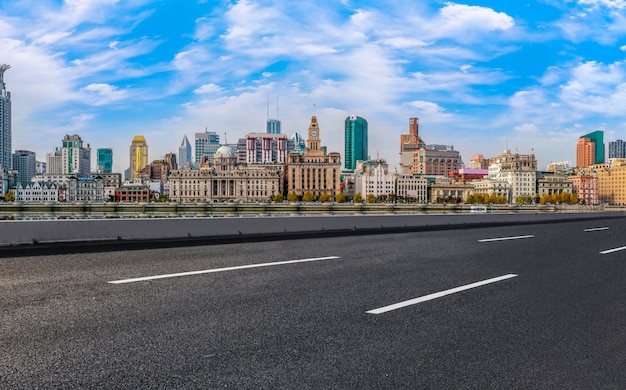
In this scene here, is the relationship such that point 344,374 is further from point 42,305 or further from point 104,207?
point 104,207

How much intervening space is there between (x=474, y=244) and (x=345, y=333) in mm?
10408

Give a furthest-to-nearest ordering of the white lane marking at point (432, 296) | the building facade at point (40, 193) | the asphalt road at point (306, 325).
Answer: the building facade at point (40, 193) < the white lane marking at point (432, 296) < the asphalt road at point (306, 325)

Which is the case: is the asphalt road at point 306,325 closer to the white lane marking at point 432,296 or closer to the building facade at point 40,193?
the white lane marking at point 432,296

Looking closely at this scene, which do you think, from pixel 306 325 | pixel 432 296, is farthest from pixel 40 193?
pixel 306 325

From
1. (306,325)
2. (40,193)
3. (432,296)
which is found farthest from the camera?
(40,193)

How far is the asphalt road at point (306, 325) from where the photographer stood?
155 inches

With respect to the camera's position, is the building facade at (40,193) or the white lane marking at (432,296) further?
the building facade at (40,193)

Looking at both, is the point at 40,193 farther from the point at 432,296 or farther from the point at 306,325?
the point at 306,325

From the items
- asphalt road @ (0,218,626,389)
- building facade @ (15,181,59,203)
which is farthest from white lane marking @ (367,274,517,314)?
building facade @ (15,181,59,203)

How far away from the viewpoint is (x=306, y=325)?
17.2 feet

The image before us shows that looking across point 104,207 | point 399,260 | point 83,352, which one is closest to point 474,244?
point 399,260

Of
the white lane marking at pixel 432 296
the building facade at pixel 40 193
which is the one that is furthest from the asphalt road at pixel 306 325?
the building facade at pixel 40 193

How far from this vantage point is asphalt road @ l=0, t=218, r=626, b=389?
3932 millimetres

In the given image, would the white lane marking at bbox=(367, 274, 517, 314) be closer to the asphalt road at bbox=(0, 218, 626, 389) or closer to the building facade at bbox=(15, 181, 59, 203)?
the asphalt road at bbox=(0, 218, 626, 389)
